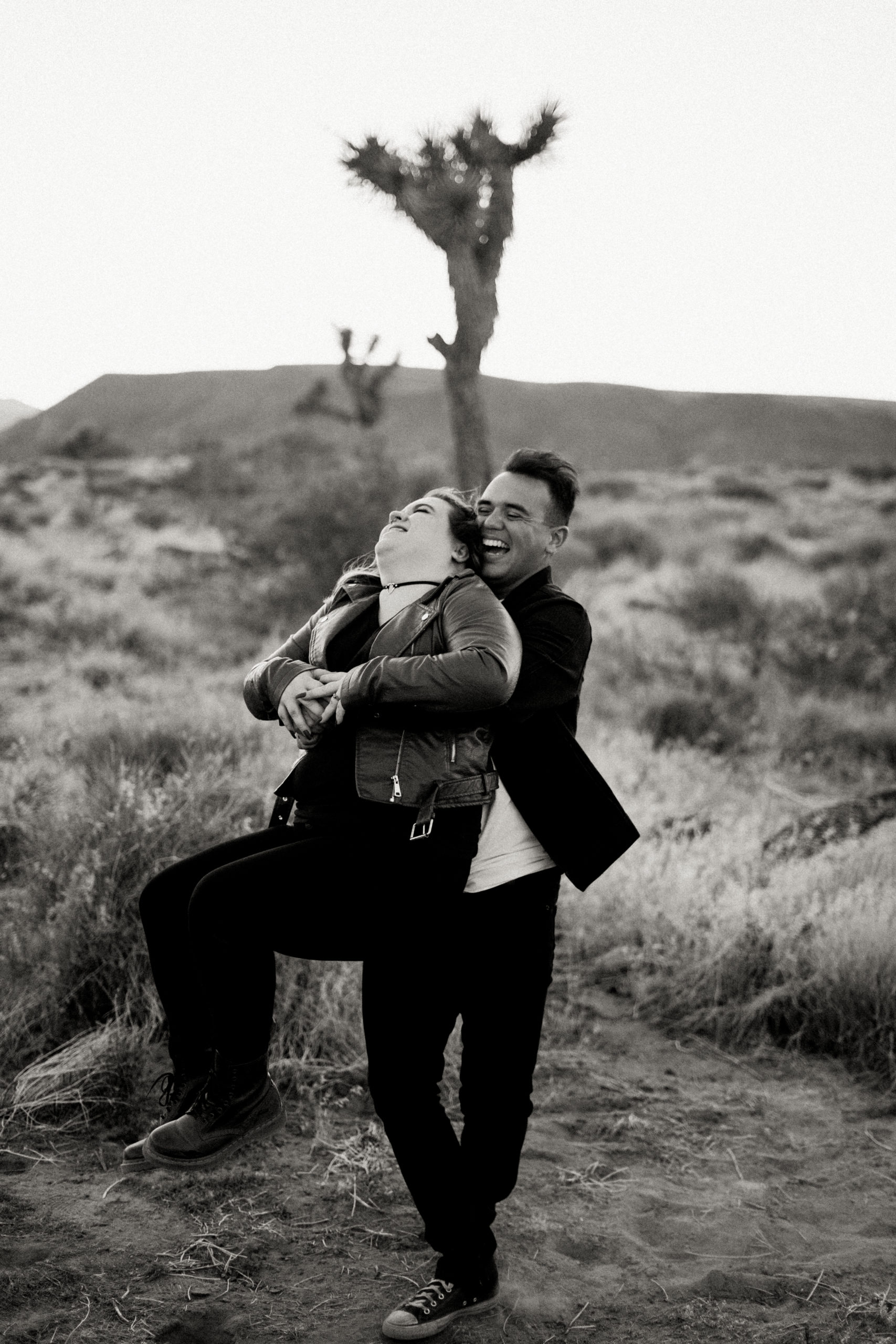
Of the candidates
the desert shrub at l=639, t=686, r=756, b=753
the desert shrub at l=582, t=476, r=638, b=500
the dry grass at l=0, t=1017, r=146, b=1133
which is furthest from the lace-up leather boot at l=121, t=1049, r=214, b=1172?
the desert shrub at l=582, t=476, r=638, b=500

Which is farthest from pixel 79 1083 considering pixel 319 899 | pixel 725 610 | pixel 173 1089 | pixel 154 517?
pixel 154 517

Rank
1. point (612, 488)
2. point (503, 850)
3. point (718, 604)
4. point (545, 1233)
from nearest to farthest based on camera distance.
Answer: point (503, 850) → point (545, 1233) → point (718, 604) → point (612, 488)

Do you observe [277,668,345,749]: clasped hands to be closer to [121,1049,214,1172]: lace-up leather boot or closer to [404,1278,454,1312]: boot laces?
[121,1049,214,1172]: lace-up leather boot

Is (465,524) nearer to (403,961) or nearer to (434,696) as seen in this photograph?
(434,696)

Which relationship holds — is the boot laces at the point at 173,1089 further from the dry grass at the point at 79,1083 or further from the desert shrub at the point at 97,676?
the desert shrub at the point at 97,676

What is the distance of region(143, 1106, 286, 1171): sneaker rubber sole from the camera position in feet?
8.99

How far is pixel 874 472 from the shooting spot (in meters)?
30.7

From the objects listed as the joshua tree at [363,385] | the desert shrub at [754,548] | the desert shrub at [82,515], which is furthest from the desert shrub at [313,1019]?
the joshua tree at [363,385]

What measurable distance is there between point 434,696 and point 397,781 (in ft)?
0.72

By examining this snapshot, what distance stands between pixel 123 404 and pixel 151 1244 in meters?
46.6

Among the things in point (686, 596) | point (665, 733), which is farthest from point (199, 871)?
point (686, 596)

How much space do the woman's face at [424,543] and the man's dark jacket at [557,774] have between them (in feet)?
0.85

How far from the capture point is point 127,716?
7.82 m

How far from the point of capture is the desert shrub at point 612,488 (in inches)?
1091
